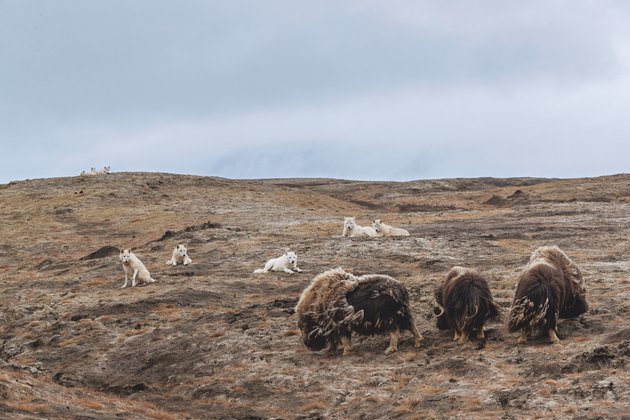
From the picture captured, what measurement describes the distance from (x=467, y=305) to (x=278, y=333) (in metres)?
5.19

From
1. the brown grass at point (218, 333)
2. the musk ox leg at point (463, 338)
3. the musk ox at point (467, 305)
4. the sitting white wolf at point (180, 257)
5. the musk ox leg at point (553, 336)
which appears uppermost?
the sitting white wolf at point (180, 257)

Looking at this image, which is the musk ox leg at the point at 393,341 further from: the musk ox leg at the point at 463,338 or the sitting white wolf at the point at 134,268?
the sitting white wolf at the point at 134,268

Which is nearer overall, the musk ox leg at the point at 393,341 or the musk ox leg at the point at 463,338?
the musk ox leg at the point at 463,338

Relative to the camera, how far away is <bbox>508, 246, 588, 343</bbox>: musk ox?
47.7 feet

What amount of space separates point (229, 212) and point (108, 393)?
121 feet

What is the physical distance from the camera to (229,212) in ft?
170

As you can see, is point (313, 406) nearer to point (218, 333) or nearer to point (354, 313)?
point (354, 313)

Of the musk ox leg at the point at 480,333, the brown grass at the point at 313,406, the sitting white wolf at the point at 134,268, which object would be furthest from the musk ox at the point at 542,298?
the sitting white wolf at the point at 134,268

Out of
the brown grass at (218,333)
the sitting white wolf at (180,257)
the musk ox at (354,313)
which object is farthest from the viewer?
the sitting white wolf at (180,257)

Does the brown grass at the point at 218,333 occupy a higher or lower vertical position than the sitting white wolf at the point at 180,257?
lower

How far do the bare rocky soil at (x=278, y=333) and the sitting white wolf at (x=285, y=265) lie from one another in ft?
1.97

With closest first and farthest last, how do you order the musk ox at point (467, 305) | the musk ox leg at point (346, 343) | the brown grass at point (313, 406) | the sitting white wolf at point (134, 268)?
the brown grass at point (313, 406) → the musk ox at point (467, 305) → the musk ox leg at point (346, 343) → the sitting white wolf at point (134, 268)

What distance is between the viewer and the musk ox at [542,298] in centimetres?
1455

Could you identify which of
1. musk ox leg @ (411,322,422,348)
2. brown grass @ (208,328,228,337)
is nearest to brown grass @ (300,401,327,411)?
musk ox leg @ (411,322,422,348)
